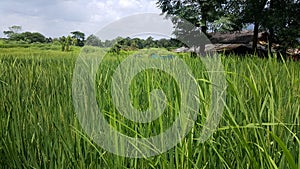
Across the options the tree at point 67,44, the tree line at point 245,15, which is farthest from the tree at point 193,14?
the tree at point 67,44

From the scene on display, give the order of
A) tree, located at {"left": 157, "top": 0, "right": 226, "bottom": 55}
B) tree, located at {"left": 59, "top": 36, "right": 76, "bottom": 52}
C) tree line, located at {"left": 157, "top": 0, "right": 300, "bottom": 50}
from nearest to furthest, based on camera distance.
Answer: tree, located at {"left": 59, "top": 36, "right": 76, "bottom": 52}
tree line, located at {"left": 157, "top": 0, "right": 300, "bottom": 50}
tree, located at {"left": 157, "top": 0, "right": 226, "bottom": 55}

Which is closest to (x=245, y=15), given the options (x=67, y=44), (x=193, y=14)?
(x=193, y=14)

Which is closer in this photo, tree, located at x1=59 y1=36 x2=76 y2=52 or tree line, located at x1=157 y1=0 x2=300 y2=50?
tree, located at x1=59 y1=36 x2=76 y2=52

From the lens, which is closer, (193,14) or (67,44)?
(67,44)

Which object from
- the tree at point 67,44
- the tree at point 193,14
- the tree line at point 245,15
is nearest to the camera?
the tree at point 67,44

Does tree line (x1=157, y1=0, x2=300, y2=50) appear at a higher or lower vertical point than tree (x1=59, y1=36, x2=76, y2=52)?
higher

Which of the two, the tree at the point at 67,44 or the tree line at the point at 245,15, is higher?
the tree line at the point at 245,15

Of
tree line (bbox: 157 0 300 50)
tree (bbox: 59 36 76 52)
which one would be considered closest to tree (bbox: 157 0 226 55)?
tree line (bbox: 157 0 300 50)

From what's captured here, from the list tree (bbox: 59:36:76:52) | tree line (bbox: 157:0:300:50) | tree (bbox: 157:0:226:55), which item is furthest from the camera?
tree (bbox: 157:0:226:55)

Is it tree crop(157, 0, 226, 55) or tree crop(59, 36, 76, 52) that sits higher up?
tree crop(157, 0, 226, 55)

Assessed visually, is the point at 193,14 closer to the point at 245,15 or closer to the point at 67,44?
the point at 245,15

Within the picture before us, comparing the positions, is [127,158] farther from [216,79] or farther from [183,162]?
[216,79]

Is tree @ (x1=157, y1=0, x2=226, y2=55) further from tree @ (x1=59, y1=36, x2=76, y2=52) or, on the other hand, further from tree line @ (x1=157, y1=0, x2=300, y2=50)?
tree @ (x1=59, y1=36, x2=76, y2=52)

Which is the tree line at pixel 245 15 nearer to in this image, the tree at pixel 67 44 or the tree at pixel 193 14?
the tree at pixel 193 14
